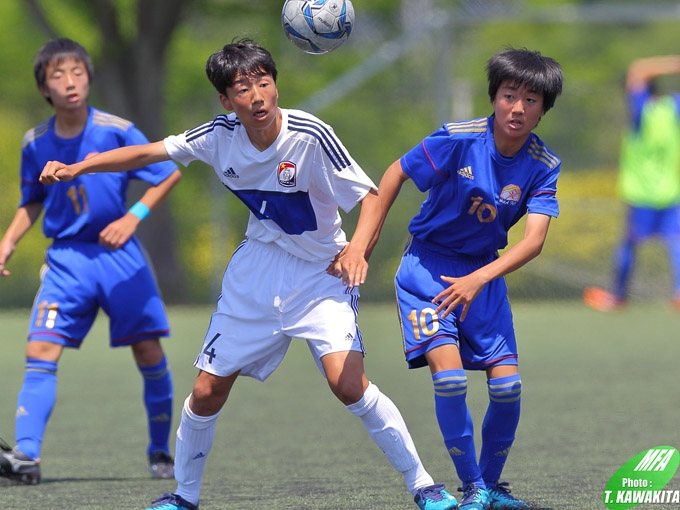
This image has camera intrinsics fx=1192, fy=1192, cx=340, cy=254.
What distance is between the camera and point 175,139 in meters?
4.51

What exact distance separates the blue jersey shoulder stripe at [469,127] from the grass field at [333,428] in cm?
146

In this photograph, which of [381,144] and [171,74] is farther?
[171,74]

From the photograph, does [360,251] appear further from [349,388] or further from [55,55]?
[55,55]

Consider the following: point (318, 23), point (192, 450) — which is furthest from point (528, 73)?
point (192, 450)

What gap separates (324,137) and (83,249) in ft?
5.84

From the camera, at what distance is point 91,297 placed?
5629 mm

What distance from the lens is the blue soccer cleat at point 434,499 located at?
4.21m

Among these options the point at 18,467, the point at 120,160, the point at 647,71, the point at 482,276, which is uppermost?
the point at 647,71

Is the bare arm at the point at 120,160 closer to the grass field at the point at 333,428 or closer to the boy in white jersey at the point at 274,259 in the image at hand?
the boy in white jersey at the point at 274,259

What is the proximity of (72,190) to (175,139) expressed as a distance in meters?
1.32

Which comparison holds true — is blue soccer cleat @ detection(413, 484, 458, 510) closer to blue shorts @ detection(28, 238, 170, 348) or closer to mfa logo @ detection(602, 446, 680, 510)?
mfa logo @ detection(602, 446, 680, 510)

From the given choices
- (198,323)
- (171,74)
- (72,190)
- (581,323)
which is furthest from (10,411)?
(171,74)

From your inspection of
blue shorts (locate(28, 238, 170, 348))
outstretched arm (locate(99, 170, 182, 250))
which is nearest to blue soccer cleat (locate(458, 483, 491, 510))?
blue shorts (locate(28, 238, 170, 348))

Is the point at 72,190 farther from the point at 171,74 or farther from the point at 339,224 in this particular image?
the point at 171,74
